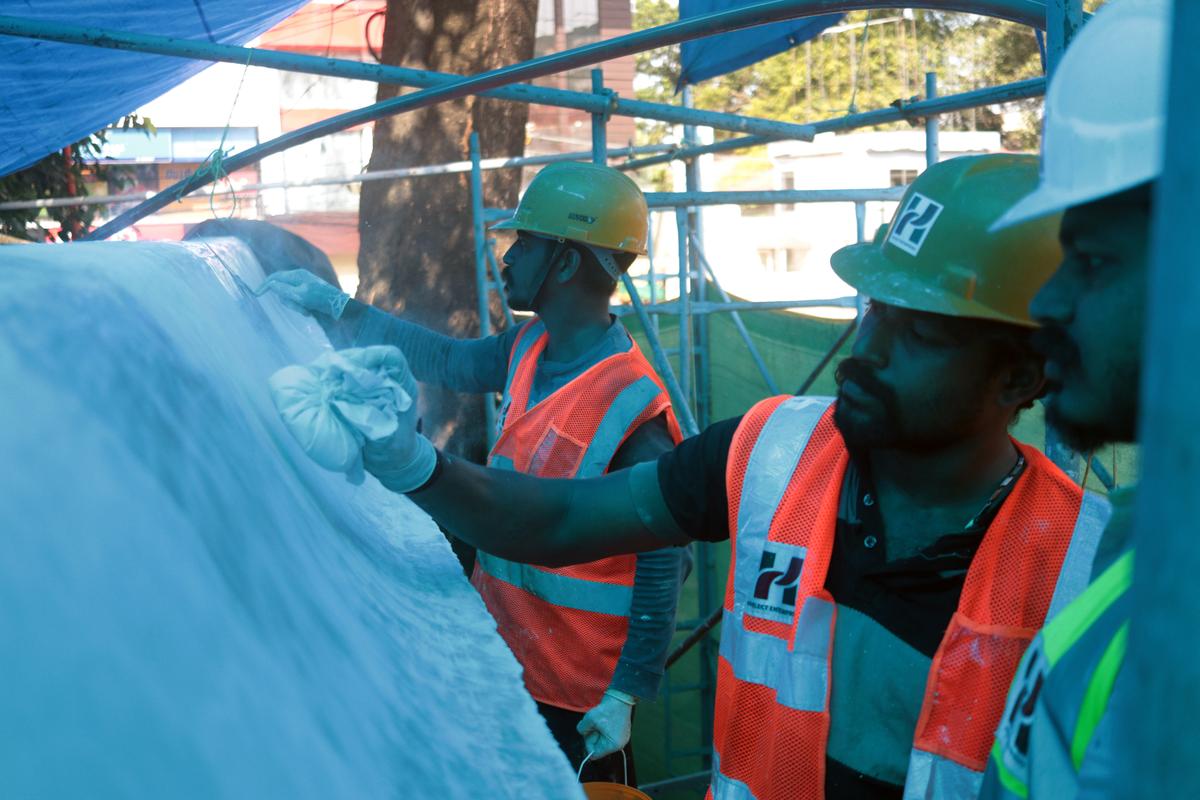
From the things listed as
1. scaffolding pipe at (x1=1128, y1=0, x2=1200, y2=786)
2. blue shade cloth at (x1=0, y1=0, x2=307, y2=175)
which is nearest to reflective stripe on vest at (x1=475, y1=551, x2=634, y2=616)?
blue shade cloth at (x1=0, y1=0, x2=307, y2=175)

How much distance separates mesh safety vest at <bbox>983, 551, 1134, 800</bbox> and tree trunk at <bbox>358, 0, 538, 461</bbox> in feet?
18.3

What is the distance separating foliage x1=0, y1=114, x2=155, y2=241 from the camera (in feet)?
28.7

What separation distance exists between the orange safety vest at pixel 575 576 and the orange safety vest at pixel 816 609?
41.8 inches

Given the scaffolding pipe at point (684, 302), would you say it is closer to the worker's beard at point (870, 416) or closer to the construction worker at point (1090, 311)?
the worker's beard at point (870, 416)

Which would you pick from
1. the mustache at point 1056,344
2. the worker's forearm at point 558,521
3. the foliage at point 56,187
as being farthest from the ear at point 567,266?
the foliage at point 56,187

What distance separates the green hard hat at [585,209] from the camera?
11.1 ft

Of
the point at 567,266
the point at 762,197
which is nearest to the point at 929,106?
the point at 762,197

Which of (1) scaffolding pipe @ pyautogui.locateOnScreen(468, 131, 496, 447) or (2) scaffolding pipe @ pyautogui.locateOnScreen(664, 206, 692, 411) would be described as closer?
(2) scaffolding pipe @ pyautogui.locateOnScreen(664, 206, 692, 411)

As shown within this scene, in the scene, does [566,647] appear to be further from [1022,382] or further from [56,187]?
[56,187]

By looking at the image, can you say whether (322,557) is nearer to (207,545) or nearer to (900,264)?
(207,545)

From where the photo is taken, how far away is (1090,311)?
105 cm

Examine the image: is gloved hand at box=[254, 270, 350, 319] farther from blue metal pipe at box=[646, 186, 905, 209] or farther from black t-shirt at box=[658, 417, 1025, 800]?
black t-shirt at box=[658, 417, 1025, 800]

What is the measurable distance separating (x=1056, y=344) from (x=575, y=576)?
191cm

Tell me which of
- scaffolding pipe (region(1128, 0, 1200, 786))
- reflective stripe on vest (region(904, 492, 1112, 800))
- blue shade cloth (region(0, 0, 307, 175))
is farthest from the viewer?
blue shade cloth (region(0, 0, 307, 175))
